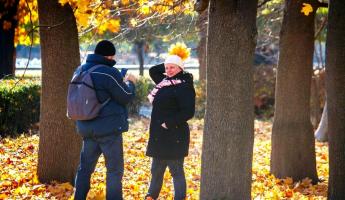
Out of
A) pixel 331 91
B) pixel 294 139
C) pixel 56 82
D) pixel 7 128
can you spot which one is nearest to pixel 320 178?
pixel 294 139

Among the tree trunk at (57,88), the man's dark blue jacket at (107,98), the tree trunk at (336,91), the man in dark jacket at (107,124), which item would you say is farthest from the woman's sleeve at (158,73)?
the tree trunk at (336,91)

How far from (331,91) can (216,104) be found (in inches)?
52.8

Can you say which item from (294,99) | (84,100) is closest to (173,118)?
(84,100)

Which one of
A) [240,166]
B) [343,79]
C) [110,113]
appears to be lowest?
[240,166]

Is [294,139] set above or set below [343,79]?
below

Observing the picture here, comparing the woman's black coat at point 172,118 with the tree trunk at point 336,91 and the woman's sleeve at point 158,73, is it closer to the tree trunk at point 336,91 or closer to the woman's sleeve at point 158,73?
the woman's sleeve at point 158,73

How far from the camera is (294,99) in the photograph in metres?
8.95

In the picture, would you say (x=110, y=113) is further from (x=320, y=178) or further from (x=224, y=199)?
(x=320, y=178)

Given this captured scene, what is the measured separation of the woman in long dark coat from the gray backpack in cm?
75

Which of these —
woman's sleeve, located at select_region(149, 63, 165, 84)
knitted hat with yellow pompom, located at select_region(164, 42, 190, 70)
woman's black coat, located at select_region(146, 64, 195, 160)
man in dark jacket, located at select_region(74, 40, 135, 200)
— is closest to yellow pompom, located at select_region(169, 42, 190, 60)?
knitted hat with yellow pompom, located at select_region(164, 42, 190, 70)

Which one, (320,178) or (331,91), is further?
(320,178)

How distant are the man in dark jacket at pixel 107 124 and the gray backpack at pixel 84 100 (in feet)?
0.16

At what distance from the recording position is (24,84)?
41.7ft

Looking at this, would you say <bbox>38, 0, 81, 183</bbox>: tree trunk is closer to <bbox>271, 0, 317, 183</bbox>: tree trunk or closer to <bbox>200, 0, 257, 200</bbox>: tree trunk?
<bbox>200, 0, 257, 200</bbox>: tree trunk
